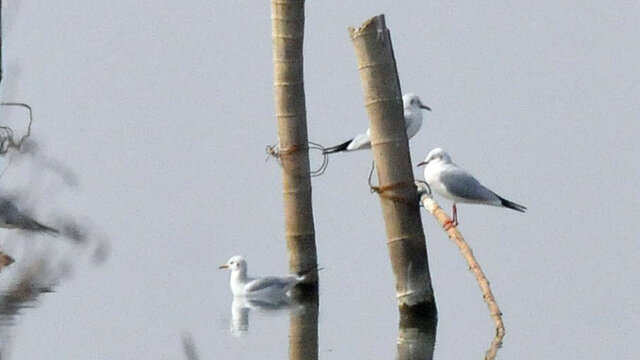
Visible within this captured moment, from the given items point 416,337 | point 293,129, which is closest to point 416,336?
point 416,337

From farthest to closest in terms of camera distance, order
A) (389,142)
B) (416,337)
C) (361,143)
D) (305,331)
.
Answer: (361,143), (305,331), (416,337), (389,142)

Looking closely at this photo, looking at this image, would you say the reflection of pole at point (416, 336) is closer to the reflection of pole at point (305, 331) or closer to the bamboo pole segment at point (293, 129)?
the reflection of pole at point (305, 331)

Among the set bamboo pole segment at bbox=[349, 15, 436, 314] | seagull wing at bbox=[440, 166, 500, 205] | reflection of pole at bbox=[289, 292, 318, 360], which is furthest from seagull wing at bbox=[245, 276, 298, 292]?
bamboo pole segment at bbox=[349, 15, 436, 314]

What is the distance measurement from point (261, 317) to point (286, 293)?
1.14m

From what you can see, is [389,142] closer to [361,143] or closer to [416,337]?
[416,337]

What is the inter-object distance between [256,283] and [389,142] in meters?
3.53

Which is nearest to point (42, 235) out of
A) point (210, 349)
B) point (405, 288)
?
point (210, 349)

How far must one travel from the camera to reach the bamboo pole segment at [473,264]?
34.9 ft

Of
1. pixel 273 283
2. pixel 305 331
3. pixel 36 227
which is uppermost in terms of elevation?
pixel 273 283

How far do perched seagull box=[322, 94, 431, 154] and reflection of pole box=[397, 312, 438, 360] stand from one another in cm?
268

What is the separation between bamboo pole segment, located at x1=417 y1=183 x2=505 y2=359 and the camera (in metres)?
10.6

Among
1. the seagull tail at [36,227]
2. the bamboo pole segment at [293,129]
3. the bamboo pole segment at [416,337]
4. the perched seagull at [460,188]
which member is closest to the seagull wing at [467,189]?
the perched seagull at [460,188]

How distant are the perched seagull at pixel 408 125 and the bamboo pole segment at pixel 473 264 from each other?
2.15m

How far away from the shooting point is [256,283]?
14.1m
